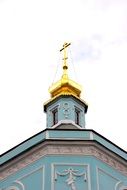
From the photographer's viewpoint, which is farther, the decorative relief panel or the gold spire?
the gold spire

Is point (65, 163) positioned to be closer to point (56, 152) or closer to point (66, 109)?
point (56, 152)

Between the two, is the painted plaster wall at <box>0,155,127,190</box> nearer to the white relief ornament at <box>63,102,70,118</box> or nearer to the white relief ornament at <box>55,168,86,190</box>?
the white relief ornament at <box>55,168,86,190</box>

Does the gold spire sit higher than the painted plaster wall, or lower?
higher

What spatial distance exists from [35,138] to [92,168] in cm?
240

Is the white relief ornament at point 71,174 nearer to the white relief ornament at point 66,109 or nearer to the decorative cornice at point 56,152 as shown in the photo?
the decorative cornice at point 56,152

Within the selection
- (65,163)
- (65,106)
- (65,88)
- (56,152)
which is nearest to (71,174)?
(65,163)

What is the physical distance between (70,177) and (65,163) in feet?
1.95

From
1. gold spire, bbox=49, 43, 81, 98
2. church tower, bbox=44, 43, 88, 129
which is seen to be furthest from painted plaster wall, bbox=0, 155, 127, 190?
gold spire, bbox=49, 43, 81, 98

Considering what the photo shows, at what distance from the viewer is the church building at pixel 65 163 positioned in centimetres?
1669

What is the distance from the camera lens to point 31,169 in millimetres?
17281

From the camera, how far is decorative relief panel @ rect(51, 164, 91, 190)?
1648 cm

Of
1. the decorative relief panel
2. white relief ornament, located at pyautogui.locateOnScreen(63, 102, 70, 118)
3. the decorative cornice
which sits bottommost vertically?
the decorative relief panel

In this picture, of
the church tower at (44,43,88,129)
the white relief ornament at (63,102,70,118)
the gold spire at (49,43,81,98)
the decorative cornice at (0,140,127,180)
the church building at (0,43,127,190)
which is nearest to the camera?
the church building at (0,43,127,190)

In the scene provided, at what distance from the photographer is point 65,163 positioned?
17109 millimetres
